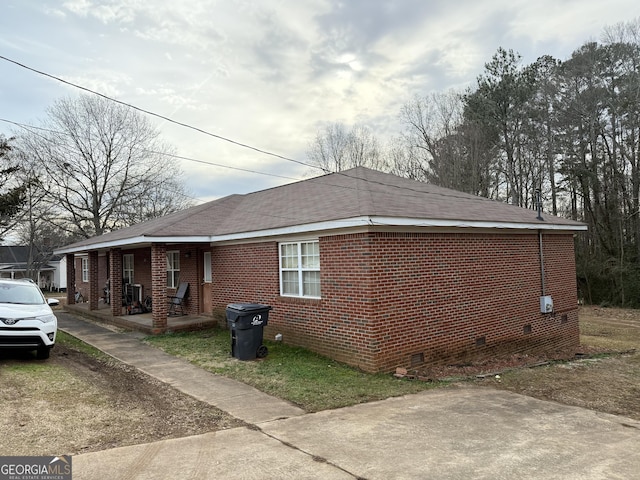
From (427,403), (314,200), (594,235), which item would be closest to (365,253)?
(427,403)

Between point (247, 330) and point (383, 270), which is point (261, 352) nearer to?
→ point (247, 330)

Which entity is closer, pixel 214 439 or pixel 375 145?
pixel 214 439

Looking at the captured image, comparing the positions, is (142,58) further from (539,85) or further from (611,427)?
(539,85)

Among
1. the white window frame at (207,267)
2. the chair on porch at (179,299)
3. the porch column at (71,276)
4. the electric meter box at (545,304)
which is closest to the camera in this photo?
the electric meter box at (545,304)

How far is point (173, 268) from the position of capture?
50.8 feet

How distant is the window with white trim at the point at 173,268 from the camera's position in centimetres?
1520

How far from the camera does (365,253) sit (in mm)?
8133

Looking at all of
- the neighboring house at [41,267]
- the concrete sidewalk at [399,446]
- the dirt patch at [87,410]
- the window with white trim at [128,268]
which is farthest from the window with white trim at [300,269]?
the neighboring house at [41,267]

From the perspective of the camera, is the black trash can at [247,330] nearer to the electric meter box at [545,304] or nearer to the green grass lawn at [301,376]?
the green grass lawn at [301,376]

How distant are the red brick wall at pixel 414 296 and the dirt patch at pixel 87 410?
3.28m

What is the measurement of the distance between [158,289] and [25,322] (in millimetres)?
4370

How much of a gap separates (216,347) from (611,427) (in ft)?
25.3

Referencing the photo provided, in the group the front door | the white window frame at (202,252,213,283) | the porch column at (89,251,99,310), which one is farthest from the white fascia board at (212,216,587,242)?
the porch column at (89,251,99,310)
